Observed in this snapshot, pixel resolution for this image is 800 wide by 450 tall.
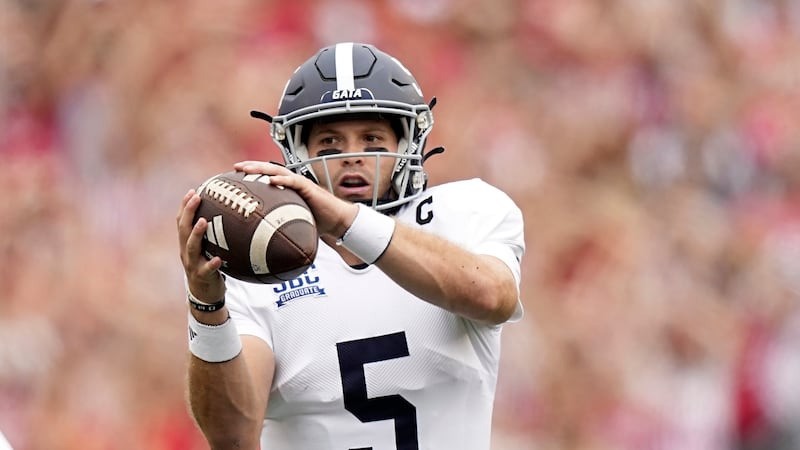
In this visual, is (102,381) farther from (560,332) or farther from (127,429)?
(560,332)

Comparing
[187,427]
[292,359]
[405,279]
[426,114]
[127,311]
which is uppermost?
[426,114]

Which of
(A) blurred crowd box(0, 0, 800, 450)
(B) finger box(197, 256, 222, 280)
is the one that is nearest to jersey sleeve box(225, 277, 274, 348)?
(B) finger box(197, 256, 222, 280)

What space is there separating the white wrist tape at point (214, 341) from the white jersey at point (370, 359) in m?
0.17

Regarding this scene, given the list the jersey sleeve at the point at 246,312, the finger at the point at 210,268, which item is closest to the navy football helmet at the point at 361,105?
the jersey sleeve at the point at 246,312

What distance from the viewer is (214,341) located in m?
2.38

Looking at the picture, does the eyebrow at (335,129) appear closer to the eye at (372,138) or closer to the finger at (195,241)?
the eye at (372,138)

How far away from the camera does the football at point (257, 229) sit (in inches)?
83.3

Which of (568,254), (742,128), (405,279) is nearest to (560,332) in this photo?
(568,254)

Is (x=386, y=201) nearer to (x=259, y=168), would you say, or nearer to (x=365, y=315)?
(x=365, y=315)

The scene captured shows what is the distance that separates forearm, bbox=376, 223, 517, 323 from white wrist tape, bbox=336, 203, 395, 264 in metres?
0.02

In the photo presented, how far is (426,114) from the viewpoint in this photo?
2773 millimetres

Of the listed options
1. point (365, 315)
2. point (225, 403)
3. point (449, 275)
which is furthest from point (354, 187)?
point (225, 403)

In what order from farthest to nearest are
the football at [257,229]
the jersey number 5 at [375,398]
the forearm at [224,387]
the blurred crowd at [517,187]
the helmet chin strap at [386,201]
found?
the blurred crowd at [517,187] → the helmet chin strap at [386,201] → the jersey number 5 at [375,398] → the forearm at [224,387] → the football at [257,229]

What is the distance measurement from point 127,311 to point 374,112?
1.60m
